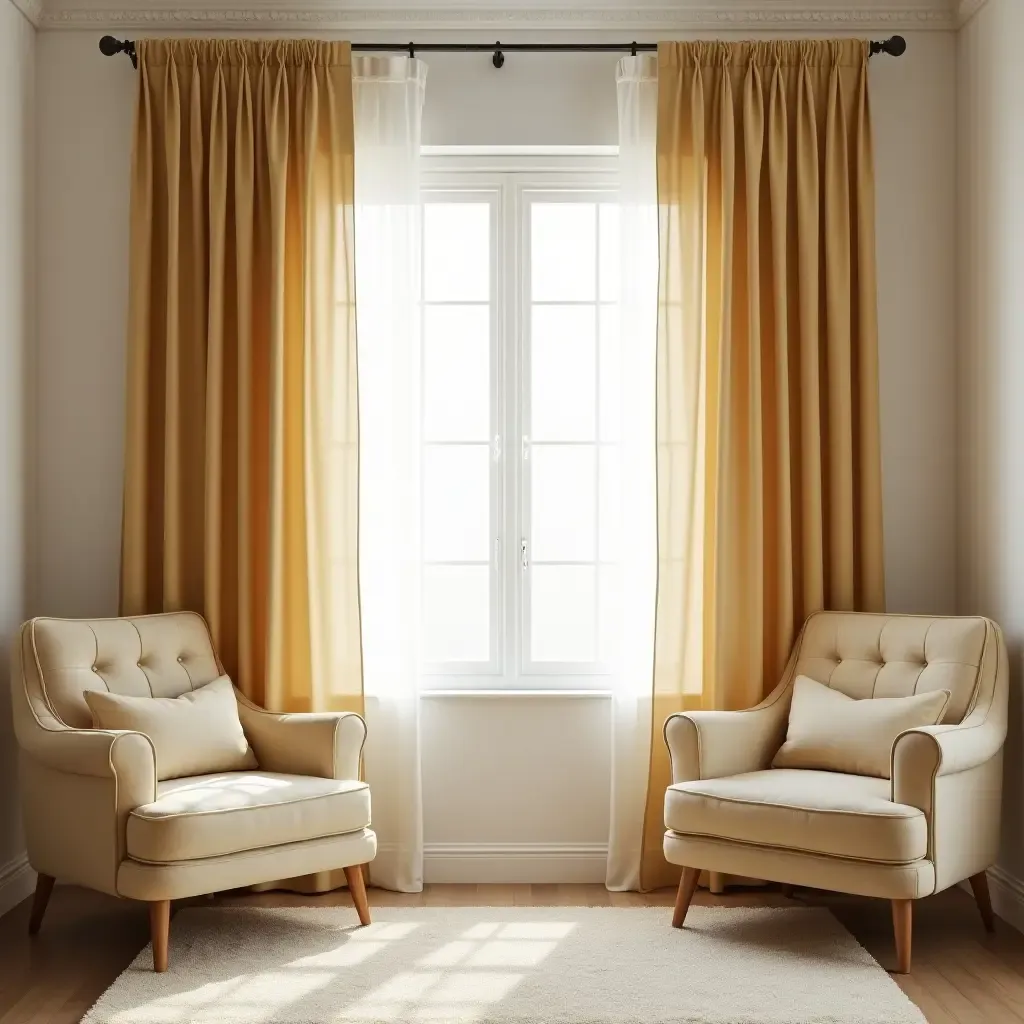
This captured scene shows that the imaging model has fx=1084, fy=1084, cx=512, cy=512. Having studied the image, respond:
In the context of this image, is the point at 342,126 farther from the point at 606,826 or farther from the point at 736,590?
the point at 606,826

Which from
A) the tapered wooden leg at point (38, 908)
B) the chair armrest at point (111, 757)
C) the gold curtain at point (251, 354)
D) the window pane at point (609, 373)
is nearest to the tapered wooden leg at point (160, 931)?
the chair armrest at point (111, 757)

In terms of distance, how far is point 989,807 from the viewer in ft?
10.1

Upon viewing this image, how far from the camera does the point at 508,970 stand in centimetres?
285

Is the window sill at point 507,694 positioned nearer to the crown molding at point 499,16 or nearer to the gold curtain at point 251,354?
the gold curtain at point 251,354

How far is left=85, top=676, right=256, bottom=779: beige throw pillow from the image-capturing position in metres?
3.03

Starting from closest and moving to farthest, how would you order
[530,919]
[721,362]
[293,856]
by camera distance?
1. [293,856]
2. [530,919]
3. [721,362]

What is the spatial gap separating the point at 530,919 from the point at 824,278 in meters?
2.27

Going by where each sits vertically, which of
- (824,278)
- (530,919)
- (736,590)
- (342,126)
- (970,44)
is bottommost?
(530,919)

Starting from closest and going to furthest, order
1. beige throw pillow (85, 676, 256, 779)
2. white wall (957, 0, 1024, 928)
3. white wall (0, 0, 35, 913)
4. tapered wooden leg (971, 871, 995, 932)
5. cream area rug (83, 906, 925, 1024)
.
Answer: cream area rug (83, 906, 925, 1024) < beige throw pillow (85, 676, 256, 779) < tapered wooden leg (971, 871, 995, 932) < white wall (957, 0, 1024, 928) < white wall (0, 0, 35, 913)

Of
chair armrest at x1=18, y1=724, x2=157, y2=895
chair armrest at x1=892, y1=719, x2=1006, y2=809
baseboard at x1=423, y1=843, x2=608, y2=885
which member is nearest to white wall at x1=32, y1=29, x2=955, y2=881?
baseboard at x1=423, y1=843, x2=608, y2=885

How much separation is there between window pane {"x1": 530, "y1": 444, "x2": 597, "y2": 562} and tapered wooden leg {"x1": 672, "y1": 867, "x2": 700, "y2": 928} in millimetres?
1146

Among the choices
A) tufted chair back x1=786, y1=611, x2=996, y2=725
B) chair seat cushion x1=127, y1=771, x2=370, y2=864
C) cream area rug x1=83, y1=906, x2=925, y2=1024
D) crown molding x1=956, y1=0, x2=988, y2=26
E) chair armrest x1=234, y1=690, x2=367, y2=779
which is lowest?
cream area rug x1=83, y1=906, x2=925, y2=1024

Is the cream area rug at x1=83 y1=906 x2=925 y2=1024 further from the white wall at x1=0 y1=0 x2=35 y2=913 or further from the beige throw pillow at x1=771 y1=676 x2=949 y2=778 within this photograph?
the white wall at x1=0 y1=0 x2=35 y2=913

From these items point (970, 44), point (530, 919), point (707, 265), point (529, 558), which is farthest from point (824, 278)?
point (530, 919)
